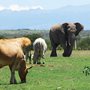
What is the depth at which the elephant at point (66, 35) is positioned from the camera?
45.4 metres

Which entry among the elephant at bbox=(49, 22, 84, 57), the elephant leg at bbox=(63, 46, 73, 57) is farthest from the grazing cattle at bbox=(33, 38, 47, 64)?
the elephant at bbox=(49, 22, 84, 57)

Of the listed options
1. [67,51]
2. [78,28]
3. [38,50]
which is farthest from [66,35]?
[38,50]

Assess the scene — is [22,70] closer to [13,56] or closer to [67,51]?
[13,56]

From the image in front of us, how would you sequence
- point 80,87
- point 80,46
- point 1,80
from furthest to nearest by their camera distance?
point 80,46 → point 1,80 → point 80,87

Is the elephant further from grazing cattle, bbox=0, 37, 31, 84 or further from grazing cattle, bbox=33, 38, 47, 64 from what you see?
grazing cattle, bbox=0, 37, 31, 84

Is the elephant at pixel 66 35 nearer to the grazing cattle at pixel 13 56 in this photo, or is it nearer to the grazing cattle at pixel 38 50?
the grazing cattle at pixel 38 50

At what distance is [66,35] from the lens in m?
46.8

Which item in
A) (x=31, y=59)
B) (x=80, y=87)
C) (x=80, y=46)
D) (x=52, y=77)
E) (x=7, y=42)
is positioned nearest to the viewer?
(x=80, y=87)

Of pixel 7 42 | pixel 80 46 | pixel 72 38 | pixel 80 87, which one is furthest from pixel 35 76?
pixel 80 46

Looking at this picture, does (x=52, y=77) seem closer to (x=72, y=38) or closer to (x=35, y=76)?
(x=35, y=76)

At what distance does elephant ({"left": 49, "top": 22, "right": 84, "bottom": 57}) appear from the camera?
45375mm

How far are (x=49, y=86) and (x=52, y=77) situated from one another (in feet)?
13.7

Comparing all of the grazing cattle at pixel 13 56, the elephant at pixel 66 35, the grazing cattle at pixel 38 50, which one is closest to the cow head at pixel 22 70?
the grazing cattle at pixel 13 56

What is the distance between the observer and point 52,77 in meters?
22.3
